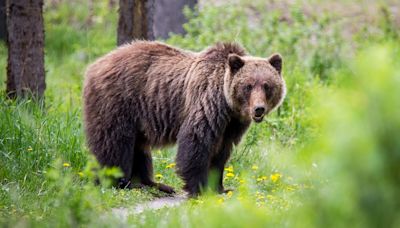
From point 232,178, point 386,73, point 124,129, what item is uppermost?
point 386,73

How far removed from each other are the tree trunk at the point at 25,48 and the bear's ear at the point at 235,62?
275 centimetres

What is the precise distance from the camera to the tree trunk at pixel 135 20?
9.91 metres

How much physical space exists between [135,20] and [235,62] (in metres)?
2.62

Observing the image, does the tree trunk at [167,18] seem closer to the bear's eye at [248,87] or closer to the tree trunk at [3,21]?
the tree trunk at [3,21]

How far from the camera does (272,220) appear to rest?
503 cm

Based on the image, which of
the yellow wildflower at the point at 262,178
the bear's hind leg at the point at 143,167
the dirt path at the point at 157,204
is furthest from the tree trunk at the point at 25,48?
→ the yellow wildflower at the point at 262,178

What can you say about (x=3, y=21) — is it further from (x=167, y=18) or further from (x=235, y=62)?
(x=235, y=62)

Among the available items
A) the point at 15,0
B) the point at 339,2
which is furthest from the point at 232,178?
the point at 339,2

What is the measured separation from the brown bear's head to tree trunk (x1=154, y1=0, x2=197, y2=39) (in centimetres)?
660

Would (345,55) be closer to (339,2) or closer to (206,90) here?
(339,2)

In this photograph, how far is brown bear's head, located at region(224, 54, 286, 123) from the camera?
7.59 metres

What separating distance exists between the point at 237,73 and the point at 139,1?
2590 mm

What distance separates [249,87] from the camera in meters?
7.69

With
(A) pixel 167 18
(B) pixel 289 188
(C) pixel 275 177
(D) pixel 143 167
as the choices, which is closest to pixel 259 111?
(B) pixel 289 188
